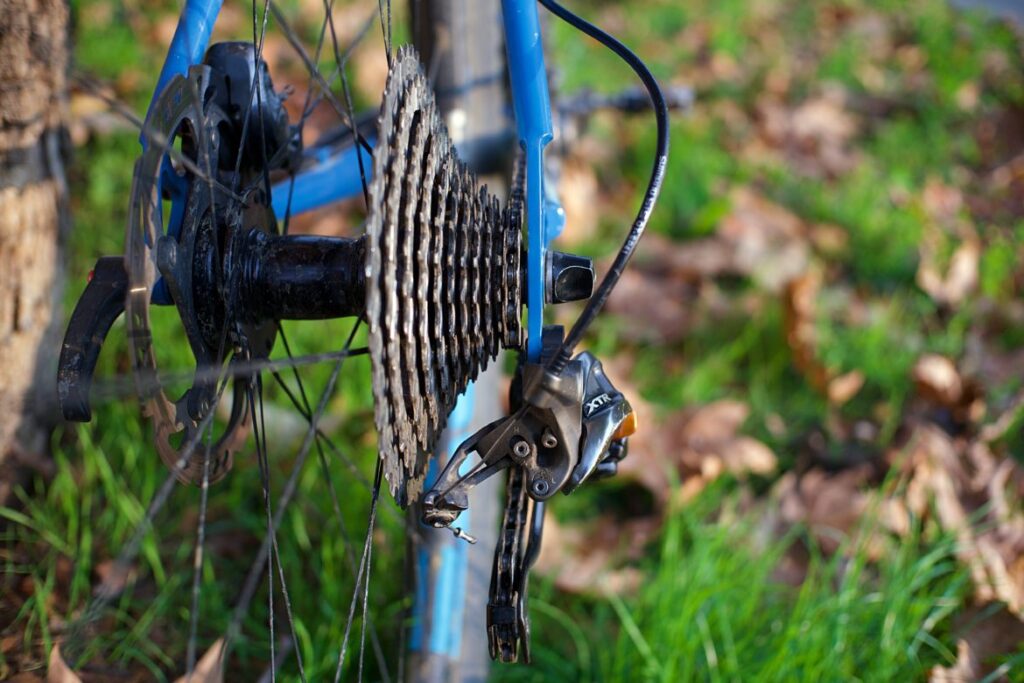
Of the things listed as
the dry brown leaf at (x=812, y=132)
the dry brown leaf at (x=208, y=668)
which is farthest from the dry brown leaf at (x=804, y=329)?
the dry brown leaf at (x=208, y=668)

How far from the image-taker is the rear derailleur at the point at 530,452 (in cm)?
91

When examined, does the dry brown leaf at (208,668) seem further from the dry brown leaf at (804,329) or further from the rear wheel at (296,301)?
the dry brown leaf at (804,329)

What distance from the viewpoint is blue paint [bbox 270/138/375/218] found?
133 centimetres

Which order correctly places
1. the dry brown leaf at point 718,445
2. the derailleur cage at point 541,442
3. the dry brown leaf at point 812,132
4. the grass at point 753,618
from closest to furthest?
the derailleur cage at point 541,442
the grass at point 753,618
the dry brown leaf at point 718,445
the dry brown leaf at point 812,132

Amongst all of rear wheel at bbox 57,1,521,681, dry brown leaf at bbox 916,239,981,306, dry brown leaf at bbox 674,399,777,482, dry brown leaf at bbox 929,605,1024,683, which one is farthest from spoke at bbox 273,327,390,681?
dry brown leaf at bbox 916,239,981,306

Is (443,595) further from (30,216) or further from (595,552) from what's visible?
(30,216)

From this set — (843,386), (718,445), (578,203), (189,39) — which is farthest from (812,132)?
(189,39)

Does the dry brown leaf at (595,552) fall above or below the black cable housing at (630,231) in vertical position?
below

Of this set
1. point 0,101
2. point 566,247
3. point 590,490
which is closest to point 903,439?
point 590,490

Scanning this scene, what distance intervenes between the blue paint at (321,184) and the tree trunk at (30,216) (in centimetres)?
36

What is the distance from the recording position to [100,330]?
3.02 ft

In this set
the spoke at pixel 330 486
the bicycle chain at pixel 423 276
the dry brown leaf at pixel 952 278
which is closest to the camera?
the bicycle chain at pixel 423 276

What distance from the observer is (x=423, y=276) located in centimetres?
81

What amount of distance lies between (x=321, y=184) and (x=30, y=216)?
0.42 metres
